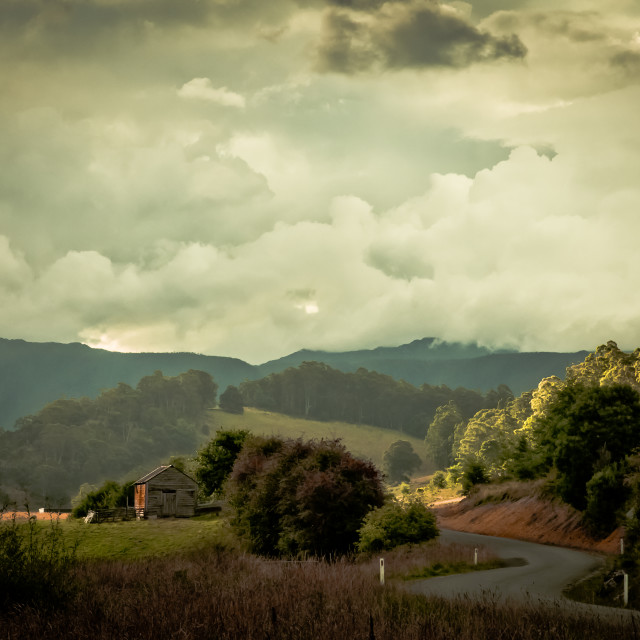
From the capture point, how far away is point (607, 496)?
36969 millimetres

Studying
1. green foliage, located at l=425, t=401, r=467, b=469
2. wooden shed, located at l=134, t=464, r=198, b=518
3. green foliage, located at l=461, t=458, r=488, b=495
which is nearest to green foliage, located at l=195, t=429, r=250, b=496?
wooden shed, located at l=134, t=464, r=198, b=518

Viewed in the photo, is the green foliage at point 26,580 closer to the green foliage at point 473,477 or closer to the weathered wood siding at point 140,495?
the weathered wood siding at point 140,495

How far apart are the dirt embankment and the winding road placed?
210 centimetres

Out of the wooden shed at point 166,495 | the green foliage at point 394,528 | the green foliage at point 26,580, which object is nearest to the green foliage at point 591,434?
the green foliage at point 394,528

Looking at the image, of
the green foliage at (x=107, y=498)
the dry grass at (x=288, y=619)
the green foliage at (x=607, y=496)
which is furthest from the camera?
the green foliage at (x=107, y=498)

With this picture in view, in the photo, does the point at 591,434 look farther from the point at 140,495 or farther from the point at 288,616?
the point at 140,495

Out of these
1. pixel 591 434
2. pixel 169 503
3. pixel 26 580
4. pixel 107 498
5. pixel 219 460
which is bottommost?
pixel 169 503

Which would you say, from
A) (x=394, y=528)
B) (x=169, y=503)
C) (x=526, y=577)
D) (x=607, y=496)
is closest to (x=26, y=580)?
(x=526, y=577)

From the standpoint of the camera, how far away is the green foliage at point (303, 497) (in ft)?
112

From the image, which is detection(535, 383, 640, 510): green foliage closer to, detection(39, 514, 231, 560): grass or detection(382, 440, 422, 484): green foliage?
detection(39, 514, 231, 560): grass

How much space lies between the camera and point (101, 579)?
2019 cm

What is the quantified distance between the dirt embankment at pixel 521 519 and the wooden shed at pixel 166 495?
75.2 feet

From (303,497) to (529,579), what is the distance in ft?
39.7

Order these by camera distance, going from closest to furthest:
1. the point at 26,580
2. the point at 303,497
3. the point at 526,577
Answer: the point at 26,580
the point at 526,577
the point at 303,497
